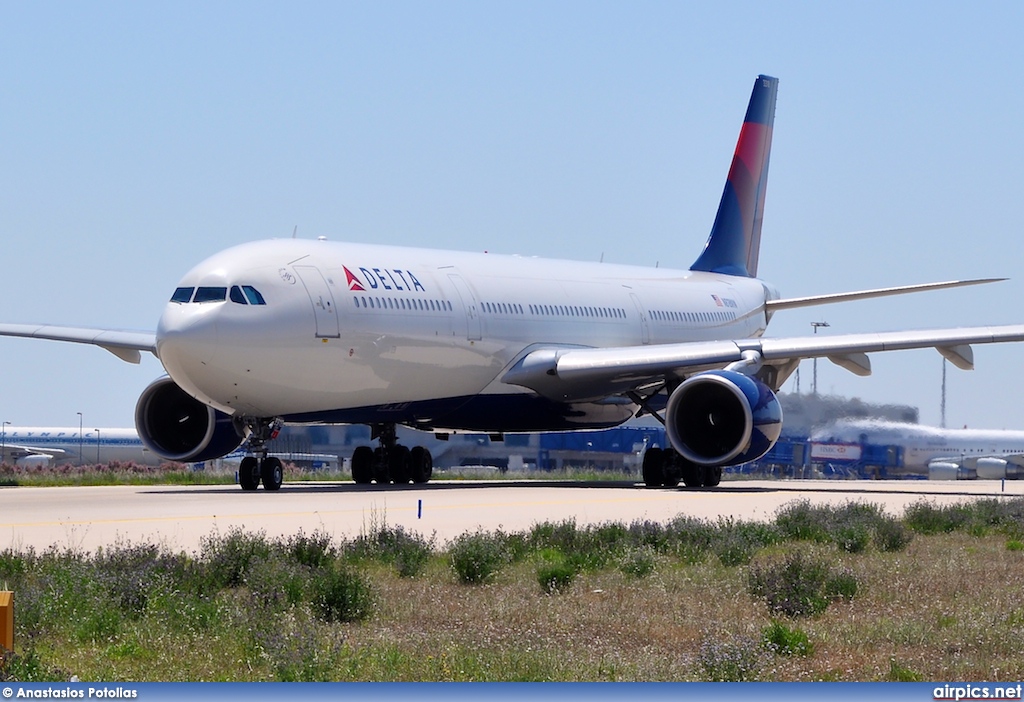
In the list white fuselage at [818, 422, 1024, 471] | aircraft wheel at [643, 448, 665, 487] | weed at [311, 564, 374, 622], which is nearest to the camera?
weed at [311, 564, 374, 622]

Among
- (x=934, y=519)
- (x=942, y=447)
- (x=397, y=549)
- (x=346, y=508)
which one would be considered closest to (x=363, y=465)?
(x=346, y=508)

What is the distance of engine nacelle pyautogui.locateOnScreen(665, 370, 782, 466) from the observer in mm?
22578

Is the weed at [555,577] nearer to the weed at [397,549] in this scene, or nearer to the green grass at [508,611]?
the green grass at [508,611]

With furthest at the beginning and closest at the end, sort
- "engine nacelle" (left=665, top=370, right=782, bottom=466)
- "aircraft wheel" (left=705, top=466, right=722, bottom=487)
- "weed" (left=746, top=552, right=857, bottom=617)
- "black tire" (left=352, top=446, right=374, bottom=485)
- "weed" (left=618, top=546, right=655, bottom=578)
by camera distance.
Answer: "black tire" (left=352, top=446, right=374, bottom=485), "aircraft wheel" (left=705, top=466, right=722, bottom=487), "engine nacelle" (left=665, top=370, right=782, bottom=466), "weed" (left=618, top=546, right=655, bottom=578), "weed" (left=746, top=552, right=857, bottom=617)

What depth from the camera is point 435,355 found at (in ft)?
77.9

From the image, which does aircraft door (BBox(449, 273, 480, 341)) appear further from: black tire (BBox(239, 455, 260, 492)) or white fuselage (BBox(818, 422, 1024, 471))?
white fuselage (BBox(818, 422, 1024, 471))

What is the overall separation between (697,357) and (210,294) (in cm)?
767

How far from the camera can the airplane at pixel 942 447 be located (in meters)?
37.1

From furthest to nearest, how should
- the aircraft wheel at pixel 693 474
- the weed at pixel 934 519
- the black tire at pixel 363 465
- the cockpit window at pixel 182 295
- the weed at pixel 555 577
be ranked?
the black tire at pixel 363 465 → the aircraft wheel at pixel 693 474 → the cockpit window at pixel 182 295 → the weed at pixel 934 519 → the weed at pixel 555 577

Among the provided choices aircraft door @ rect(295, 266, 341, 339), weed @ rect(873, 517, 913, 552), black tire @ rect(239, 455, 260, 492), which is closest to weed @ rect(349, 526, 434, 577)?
weed @ rect(873, 517, 913, 552)

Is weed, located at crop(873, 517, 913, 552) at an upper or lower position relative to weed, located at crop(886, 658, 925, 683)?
upper

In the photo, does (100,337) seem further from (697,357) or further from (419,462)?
(697,357)

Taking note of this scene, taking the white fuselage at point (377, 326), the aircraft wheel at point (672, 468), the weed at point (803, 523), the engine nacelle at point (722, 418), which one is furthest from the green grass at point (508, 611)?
the aircraft wheel at point (672, 468)

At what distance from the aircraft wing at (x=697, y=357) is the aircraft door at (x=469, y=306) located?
1.23 meters
